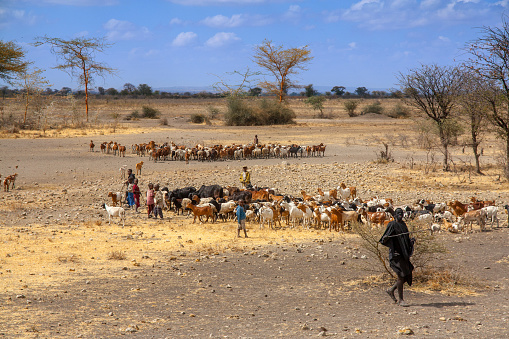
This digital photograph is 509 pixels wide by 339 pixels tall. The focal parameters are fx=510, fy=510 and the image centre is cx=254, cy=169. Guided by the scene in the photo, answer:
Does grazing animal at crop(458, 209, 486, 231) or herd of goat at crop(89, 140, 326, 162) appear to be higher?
herd of goat at crop(89, 140, 326, 162)

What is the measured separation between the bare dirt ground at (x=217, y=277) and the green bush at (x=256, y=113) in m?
28.4

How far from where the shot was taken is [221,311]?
7.95 metres

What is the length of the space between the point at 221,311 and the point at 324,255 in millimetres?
3898

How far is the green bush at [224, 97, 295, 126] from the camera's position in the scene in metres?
48.7

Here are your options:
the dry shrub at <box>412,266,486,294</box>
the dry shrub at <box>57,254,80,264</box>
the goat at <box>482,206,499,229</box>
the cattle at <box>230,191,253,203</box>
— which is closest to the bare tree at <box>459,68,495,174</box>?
the goat at <box>482,206,499,229</box>

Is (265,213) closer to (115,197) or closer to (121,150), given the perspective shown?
(115,197)

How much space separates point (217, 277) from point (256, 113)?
1596 inches

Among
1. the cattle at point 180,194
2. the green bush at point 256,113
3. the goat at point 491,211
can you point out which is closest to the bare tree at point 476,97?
the goat at point 491,211

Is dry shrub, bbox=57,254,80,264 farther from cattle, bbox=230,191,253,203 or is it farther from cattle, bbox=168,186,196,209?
cattle, bbox=230,191,253,203

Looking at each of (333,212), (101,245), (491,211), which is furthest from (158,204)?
(491,211)

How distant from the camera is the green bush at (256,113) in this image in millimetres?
48688

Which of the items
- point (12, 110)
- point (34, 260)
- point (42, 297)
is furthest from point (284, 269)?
point (12, 110)

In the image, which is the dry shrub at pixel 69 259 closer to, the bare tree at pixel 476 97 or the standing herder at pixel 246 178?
the standing herder at pixel 246 178

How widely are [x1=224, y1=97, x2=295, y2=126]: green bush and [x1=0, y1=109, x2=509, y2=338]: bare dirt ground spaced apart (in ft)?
93.3
